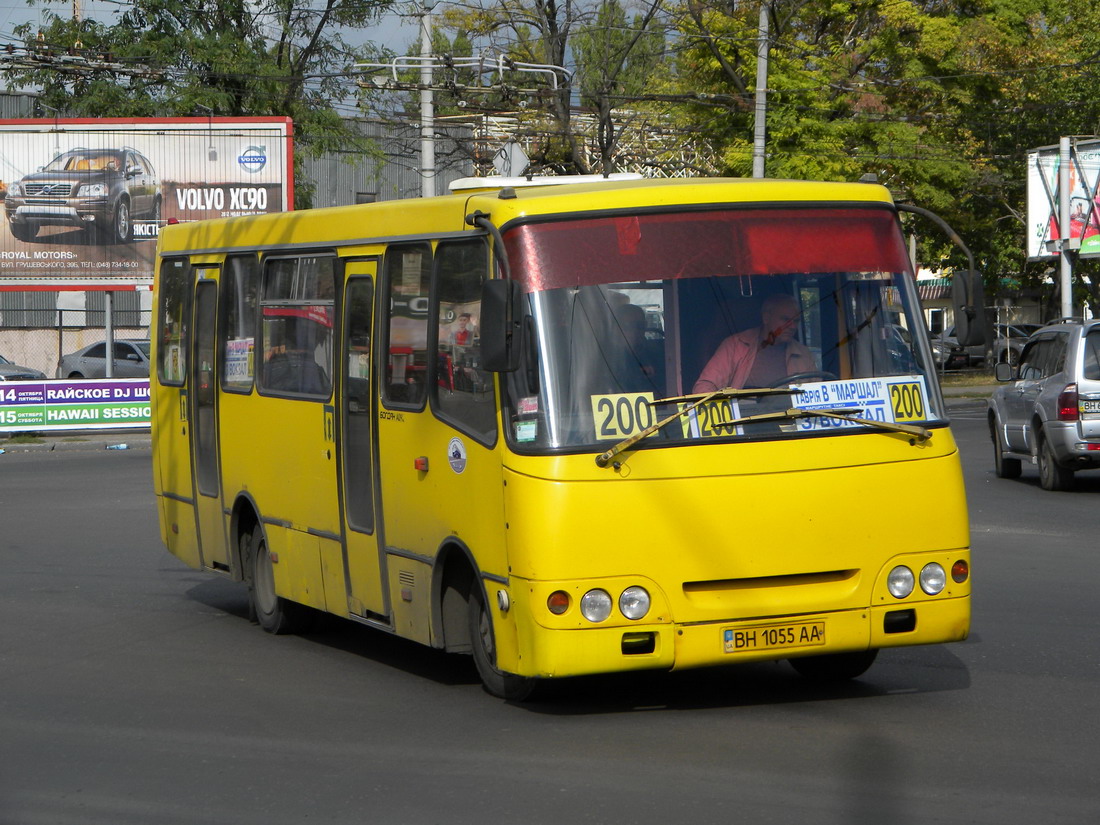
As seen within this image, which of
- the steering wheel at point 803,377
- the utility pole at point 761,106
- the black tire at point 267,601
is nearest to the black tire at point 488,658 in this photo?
the steering wheel at point 803,377

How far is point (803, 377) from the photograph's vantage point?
762 centimetres

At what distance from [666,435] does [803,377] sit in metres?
0.72

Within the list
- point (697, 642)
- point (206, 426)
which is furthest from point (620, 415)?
point (206, 426)

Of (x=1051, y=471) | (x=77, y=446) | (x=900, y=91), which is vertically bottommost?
(x=77, y=446)

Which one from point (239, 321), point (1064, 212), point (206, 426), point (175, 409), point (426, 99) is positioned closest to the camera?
point (239, 321)

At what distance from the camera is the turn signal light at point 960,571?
769cm

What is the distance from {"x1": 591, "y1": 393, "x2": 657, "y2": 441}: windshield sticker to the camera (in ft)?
24.1

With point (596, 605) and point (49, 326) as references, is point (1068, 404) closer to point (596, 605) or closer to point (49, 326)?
point (596, 605)

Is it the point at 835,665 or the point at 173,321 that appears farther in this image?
the point at 173,321

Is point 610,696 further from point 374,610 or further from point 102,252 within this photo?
point 102,252

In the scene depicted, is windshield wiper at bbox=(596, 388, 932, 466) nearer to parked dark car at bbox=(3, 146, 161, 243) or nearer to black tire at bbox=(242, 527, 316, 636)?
black tire at bbox=(242, 527, 316, 636)

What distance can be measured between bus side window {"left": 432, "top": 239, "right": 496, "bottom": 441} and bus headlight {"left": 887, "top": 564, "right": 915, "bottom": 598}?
6.06 ft

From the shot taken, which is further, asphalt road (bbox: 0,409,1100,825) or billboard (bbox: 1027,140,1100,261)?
billboard (bbox: 1027,140,1100,261)

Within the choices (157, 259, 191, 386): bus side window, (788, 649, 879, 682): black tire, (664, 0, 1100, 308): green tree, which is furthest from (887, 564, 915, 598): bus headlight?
(664, 0, 1100, 308): green tree
